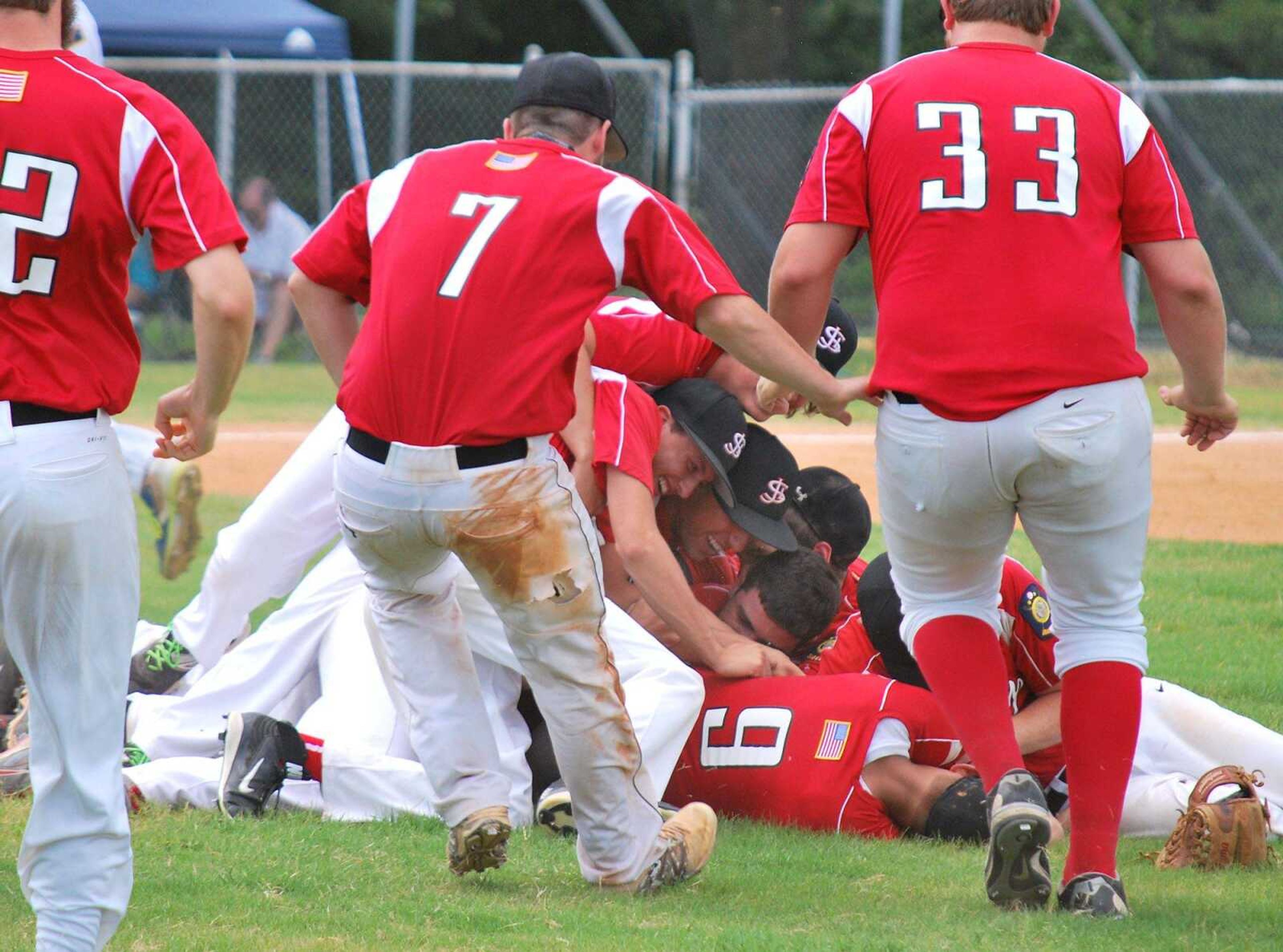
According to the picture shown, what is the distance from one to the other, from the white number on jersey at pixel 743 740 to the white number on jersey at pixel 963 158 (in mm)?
1630

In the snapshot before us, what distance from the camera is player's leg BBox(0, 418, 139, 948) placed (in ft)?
9.29

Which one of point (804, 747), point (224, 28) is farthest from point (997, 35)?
point (224, 28)

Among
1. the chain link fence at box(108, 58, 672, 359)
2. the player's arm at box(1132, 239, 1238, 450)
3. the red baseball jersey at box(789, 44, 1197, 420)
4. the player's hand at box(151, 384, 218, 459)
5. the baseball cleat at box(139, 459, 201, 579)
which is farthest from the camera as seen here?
the chain link fence at box(108, 58, 672, 359)

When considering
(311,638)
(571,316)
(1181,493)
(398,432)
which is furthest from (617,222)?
(1181,493)

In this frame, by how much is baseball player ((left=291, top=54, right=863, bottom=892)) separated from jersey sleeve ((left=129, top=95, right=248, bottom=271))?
2.24 feet

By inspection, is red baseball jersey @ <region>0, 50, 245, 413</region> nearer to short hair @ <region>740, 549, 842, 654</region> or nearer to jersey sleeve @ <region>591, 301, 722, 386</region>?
jersey sleeve @ <region>591, 301, 722, 386</region>

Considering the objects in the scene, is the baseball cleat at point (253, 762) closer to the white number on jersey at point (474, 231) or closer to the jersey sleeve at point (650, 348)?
the jersey sleeve at point (650, 348)

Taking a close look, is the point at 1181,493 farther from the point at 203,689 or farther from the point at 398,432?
the point at 398,432

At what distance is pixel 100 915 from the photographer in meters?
2.92

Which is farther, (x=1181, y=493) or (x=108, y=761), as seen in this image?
(x=1181, y=493)

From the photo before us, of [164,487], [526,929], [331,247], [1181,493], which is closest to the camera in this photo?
[526,929]

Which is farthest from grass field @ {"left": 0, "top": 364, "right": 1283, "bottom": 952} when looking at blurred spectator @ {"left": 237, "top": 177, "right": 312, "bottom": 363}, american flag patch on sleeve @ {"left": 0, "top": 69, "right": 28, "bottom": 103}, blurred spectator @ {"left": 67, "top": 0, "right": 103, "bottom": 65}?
blurred spectator @ {"left": 237, "top": 177, "right": 312, "bottom": 363}

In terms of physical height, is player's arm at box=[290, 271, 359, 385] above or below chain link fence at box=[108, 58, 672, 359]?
above

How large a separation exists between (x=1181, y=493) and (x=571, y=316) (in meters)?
7.18
